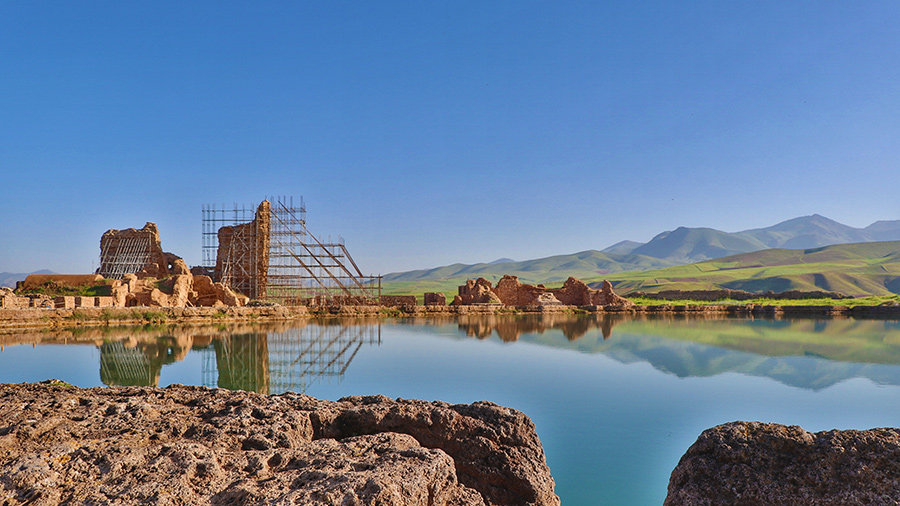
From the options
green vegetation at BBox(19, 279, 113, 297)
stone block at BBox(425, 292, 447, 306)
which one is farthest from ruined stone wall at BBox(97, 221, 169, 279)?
stone block at BBox(425, 292, 447, 306)

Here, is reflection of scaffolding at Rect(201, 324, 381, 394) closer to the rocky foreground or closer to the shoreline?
the shoreline

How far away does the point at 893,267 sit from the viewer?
340 feet

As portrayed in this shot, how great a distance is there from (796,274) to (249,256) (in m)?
93.1

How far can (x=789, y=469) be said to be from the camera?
3.15 m

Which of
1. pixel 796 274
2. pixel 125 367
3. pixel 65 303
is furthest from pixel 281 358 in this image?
pixel 796 274

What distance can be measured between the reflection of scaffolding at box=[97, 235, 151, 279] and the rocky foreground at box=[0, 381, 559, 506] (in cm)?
3042

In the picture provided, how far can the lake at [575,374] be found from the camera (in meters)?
6.32

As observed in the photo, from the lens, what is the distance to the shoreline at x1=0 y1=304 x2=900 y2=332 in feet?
61.7

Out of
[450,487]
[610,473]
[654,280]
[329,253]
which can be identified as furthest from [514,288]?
[654,280]

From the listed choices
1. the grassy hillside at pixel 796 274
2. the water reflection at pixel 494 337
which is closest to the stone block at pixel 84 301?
the water reflection at pixel 494 337

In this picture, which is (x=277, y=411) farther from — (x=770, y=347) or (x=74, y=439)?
(x=770, y=347)

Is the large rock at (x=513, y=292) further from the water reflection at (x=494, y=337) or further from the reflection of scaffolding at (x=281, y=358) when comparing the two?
the reflection of scaffolding at (x=281, y=358)

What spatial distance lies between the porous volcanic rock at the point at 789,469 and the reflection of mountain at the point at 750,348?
311 inches

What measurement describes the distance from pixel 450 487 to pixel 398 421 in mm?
883
